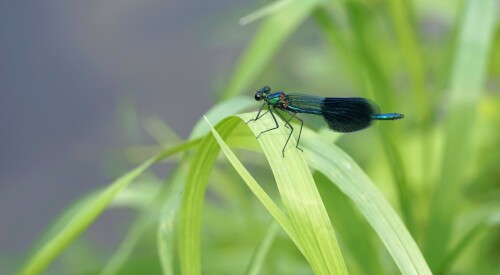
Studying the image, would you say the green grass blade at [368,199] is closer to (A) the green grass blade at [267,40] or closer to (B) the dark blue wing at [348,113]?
(B) the dark blue wing at [348,113]

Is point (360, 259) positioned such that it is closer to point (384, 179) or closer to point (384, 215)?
point (384, 215)

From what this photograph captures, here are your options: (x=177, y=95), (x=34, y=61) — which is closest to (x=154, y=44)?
(x=177, y=95)

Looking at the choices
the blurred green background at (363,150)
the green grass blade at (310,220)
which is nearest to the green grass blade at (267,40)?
the blurred green background at (363,150)

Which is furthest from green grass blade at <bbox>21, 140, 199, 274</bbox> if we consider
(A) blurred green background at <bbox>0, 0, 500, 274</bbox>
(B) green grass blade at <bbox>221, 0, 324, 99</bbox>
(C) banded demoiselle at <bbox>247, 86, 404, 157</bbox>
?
(B) green grass blade at <bbox>221, 0, 324, 99</bbox>

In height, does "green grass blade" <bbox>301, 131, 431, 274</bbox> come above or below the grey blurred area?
below

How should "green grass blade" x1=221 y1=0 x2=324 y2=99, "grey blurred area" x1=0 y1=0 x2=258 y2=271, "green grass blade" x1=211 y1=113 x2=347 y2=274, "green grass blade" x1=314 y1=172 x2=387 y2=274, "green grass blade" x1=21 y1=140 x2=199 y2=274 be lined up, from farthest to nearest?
"grey blurred area" x1=0 y1=0 x2=258 y2=271 < "green grass blade" x1=221 y1=0 x2=324 y2=99 < "green grass blade" x1=314 y1=172 x2=387 y2=274 < "green grass blade" x1=21 y1=140 x2=199 y2=274 < "green grass blade" x1=211 y1=113 x2=347 y2=274

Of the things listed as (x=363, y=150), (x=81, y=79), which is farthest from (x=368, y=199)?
(x=81, y=79)

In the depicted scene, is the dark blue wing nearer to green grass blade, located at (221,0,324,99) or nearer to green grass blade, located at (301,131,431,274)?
green grass blade, located at (301,131,431,274)
